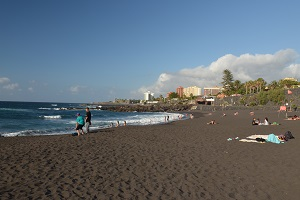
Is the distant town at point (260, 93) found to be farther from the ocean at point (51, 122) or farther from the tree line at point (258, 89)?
the ocean at point (51, 122)

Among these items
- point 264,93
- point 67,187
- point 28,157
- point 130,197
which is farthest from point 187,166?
point 264,93

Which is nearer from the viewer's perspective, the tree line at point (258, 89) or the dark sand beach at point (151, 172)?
the dark sand beach at point (151, 172)

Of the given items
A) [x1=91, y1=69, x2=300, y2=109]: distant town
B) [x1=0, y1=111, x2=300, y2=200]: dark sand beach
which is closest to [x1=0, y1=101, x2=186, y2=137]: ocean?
[x1=0, y1=111, x2=300, y2=200]: dark sand beach

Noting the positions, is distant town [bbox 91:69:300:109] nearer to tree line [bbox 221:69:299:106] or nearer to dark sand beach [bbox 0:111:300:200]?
tree line [bbox 221:69:299:106]

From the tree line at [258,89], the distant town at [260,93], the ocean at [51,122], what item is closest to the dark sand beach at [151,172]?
the ocean at [51,122]

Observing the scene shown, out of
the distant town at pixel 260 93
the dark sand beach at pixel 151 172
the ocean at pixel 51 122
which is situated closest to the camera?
the dark sand beach at pixel 151 172

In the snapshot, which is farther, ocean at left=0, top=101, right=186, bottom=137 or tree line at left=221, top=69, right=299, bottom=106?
tree line at left=221, top=69, right=299, bottom=106

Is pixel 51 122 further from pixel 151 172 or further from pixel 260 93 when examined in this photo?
pixel 260 93

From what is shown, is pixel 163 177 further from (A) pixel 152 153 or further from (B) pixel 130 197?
(A) pixel 152 153

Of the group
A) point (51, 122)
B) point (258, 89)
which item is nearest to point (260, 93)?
point (258, 89)

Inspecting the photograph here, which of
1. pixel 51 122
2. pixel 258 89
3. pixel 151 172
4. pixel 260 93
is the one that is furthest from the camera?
pixel 258 89

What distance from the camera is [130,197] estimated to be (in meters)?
6.23

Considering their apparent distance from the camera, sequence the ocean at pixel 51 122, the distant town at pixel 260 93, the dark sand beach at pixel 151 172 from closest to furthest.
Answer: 1. the dark sand beach at pixel 151 172
2. the ocean at pixel 51 122
3. the distant town at pixel 260 93

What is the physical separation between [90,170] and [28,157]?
12.4ft
